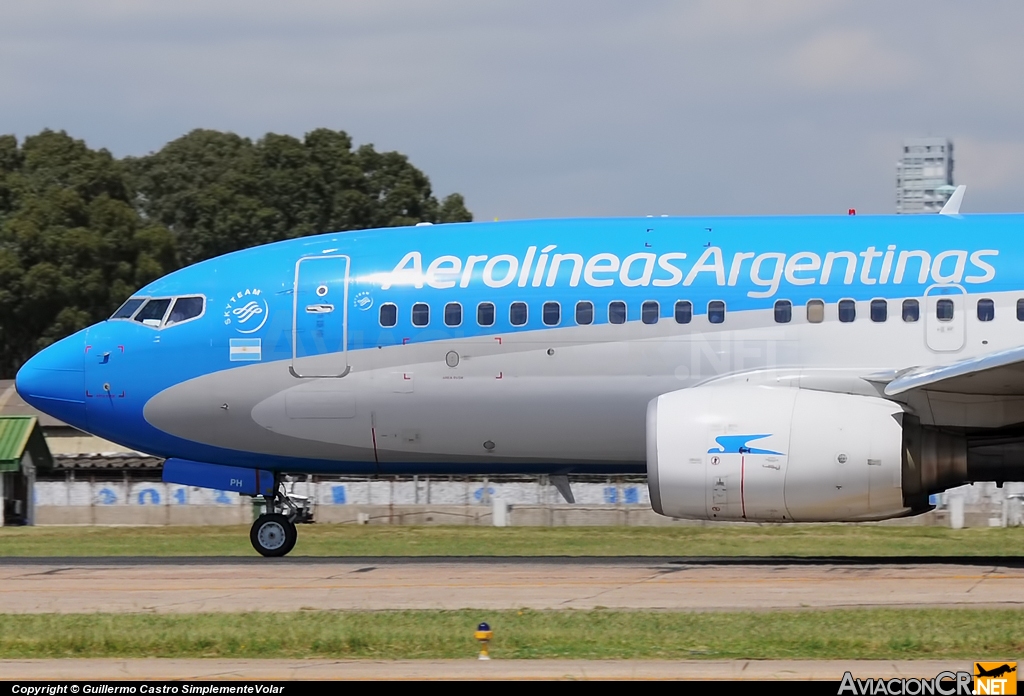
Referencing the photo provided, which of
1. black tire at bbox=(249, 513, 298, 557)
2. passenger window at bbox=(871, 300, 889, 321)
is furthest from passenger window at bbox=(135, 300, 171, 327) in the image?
passenger window at bbox=(871, 300, 889, 321)

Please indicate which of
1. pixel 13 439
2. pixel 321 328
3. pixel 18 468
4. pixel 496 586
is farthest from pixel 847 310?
pixel 13 439

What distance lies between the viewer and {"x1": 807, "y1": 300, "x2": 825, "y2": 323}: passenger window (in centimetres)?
1886

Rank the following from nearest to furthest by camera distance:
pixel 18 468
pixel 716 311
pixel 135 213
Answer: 1. pixel 716 311
2. pixel 18 468
3. pixel 135 213

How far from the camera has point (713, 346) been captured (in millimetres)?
19000

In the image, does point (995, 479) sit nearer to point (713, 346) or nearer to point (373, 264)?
point (713, 346)

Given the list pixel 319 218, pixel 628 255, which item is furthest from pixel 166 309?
pixel 319 218

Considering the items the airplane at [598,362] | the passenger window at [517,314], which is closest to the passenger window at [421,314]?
the airplane at [598,362]

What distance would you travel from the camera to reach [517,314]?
63.6 ft

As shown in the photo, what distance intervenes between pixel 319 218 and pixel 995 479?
6453 centimetres

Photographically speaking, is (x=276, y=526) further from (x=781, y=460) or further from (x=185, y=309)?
(x=781, y=460)

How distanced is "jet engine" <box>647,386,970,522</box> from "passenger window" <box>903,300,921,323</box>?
4.15ft

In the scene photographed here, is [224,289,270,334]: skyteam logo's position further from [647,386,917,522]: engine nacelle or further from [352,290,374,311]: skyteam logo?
[647,386,917,522]: engine nacelle

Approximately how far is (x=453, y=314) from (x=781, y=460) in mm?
4616

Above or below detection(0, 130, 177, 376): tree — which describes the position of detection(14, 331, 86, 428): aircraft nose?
below
